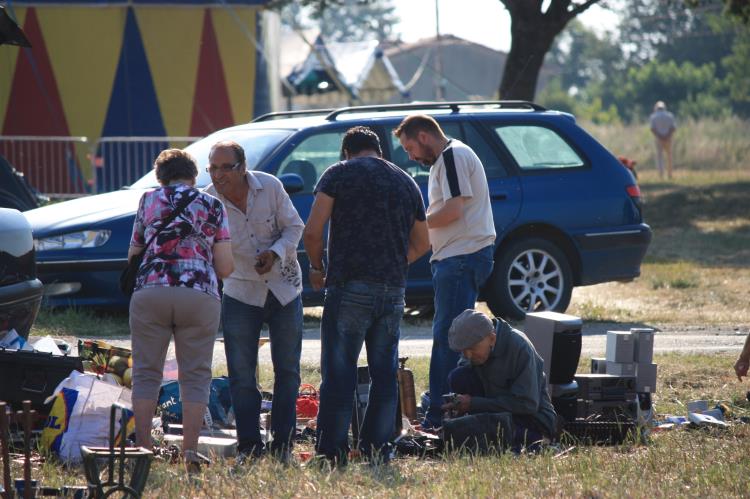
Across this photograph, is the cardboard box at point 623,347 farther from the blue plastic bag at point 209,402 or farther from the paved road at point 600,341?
the blue plastic bag at point 209,402

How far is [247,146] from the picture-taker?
34.9 feet

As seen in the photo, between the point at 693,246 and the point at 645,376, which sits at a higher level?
the point at 645,376

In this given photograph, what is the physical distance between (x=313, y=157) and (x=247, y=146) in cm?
56

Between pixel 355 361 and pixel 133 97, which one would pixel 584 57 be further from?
pixel 355 361

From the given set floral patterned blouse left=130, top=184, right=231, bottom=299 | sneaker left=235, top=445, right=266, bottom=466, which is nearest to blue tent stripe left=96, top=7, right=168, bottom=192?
sneaker left=235, top=445, right=266, bottom=466

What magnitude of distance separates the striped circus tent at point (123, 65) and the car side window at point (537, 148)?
1033 cm

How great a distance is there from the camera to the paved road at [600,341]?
377 inches

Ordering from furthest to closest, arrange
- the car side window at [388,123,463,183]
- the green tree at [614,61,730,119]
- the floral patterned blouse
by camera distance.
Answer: the green tree at [614,61,730,119] → the car side window at [388,123,463,183] → the floral patterned blouse

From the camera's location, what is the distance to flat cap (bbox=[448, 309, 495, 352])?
6.54m

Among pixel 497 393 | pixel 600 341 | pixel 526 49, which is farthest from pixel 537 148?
pixel 526 49

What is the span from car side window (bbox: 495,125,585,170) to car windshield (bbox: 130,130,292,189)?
1.90 metres

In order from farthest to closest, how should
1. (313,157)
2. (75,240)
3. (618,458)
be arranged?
(313,157) < (75,240) < (618,458)

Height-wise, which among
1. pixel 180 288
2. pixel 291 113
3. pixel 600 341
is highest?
pixel 291 113

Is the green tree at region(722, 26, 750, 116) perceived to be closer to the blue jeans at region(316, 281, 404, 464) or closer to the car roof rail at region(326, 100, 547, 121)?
the car roof rail at region(326, 100, 547, 121)
